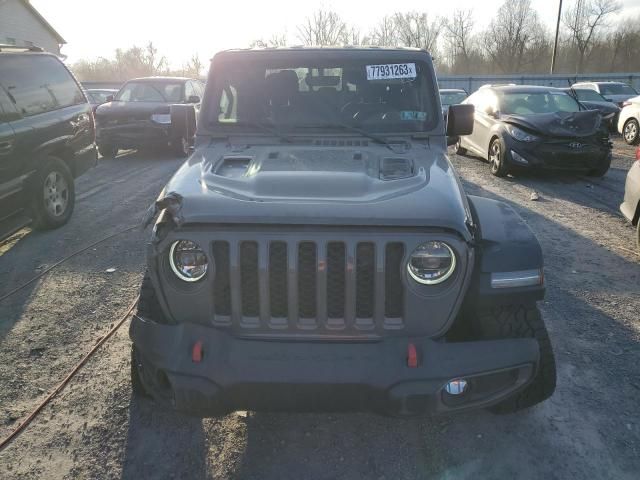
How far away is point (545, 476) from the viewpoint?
2488 mm

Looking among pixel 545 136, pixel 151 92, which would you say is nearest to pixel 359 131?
pixel 545 136

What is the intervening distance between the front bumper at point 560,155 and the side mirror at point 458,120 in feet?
19.3

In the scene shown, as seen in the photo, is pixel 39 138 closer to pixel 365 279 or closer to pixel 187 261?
pixel 187 261

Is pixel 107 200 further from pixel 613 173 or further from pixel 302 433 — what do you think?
pixel 613 173

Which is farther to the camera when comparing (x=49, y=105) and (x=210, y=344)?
(x=49, y=105)

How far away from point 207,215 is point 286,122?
57.7 inches

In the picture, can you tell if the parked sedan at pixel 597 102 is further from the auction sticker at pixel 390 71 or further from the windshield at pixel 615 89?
the auction sticker at pixel 390 71

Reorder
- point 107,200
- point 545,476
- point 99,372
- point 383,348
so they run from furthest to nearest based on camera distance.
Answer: point 107,200 → point 99,372 → point 545,476 → point 383,348

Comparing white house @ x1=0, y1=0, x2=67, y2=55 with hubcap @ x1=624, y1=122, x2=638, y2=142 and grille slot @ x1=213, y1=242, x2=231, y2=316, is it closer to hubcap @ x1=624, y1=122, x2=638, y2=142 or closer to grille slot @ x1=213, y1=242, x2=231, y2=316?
hubcap @ x1=624, y1=122, x2=638, y2=142

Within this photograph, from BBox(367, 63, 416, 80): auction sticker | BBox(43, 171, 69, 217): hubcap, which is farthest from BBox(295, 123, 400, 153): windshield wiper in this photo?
BBox(43, 171, 69, 217): hubcap

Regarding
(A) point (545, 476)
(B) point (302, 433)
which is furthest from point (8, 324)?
(A) point (545, 476)

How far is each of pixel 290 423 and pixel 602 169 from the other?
853 cm

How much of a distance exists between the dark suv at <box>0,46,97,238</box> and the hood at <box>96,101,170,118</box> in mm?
4238

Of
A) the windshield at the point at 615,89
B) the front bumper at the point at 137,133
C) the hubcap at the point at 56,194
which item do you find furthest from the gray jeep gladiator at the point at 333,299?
the windshield at the point at 615,89
